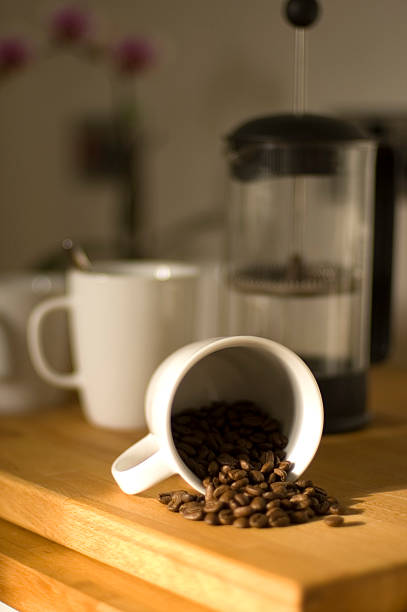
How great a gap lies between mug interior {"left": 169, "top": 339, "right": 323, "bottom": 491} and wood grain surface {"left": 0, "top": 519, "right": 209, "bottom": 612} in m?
0.09

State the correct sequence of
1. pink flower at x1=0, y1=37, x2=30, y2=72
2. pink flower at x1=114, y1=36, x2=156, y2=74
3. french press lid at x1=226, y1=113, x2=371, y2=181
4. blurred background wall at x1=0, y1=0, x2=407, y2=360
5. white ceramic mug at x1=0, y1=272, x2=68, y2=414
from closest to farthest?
french press lid at x1=226, y1=113, x2=371, y2=181 → white ceramic mug at x1=0, y1=272, x2=68, y2=414 → pink flower at x1=0, y1=37, x2=30, y2=72 → pink flower at x1=114, y1=36, x2=156, y2=74 → blurred background wall at x1=0, y1=0, x2=407, y2=360

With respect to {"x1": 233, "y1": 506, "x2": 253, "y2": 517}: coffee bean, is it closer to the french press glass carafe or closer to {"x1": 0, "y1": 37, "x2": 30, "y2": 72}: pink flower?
the french press glass carafe

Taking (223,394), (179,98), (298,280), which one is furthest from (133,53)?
(223,394)

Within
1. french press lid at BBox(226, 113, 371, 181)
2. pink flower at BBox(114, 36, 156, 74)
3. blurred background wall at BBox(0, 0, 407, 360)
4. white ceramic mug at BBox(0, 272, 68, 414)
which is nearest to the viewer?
french press lid at BBox(226, 113, 371, 181)

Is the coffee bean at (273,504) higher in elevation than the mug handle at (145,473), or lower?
lower

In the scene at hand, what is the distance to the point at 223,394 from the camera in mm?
755

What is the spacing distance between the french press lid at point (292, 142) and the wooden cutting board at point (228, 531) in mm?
264

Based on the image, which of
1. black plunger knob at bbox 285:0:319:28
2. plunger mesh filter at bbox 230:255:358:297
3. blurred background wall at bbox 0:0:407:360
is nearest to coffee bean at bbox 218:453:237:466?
plunger mesh filter at bbox 230:255:358:297

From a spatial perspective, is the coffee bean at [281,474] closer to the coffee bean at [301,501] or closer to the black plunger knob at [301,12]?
the coffee bean at [301,501]

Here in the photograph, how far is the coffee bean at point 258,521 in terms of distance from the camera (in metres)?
0.59

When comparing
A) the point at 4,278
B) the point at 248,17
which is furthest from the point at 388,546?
the point at 248,17

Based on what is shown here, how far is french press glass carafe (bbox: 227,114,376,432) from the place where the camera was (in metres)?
0.81

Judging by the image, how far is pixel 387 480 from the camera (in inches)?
27.9

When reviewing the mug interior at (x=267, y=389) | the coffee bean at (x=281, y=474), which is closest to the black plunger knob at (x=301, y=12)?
the mug interior at (x=267, y=389)
